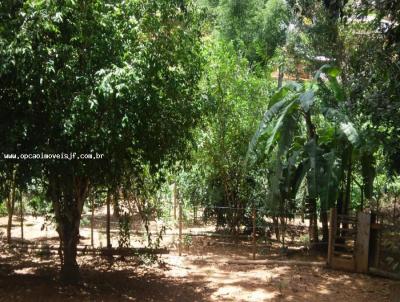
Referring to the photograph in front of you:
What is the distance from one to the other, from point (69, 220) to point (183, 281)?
2221mm

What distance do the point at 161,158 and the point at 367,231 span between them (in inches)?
153

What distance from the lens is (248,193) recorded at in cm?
1091

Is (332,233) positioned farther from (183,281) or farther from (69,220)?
(69,220)

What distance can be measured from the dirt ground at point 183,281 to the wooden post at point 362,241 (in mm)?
190

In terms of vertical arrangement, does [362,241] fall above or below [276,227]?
above

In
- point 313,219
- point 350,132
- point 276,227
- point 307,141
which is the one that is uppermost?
point 350,132

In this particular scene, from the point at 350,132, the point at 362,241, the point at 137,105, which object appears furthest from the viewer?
the point at 362,241

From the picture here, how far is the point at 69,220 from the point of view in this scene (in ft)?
22.0

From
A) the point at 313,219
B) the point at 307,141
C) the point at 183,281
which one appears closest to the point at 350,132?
the point at 307,141

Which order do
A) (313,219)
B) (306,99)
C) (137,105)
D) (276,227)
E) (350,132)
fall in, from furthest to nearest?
1. (276,227)
2. (313,219)
3. (350,132)
4. (306,99)
5. (137,105)

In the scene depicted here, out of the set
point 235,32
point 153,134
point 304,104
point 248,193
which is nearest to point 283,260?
point 248,193

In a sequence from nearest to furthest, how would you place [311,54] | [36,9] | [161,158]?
[36,9] < [161,158] < [311,54]

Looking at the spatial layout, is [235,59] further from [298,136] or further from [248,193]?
[248,193]

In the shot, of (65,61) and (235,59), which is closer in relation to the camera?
(65,61)
